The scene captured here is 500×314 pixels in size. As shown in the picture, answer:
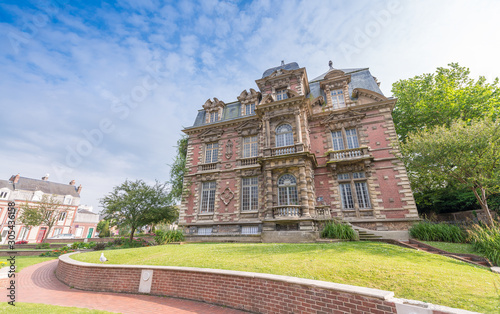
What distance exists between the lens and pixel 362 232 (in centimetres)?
1391

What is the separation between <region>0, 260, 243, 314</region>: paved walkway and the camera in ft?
19.1

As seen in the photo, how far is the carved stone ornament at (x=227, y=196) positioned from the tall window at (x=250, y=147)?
12.2 ft

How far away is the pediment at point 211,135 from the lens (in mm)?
21970

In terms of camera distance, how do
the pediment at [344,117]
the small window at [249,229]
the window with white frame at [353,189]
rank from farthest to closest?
the pediment at [344,117] < the small window at [249,229] < the window with white frame at [353,189]

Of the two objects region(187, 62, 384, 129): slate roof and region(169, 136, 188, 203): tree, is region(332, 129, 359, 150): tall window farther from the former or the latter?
region(169, 136, 188, 203): tree

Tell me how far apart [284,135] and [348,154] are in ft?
17.8

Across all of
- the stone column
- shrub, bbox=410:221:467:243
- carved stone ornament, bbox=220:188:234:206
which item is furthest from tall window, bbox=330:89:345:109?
carved stone ornament, bbox=220:188:234:206

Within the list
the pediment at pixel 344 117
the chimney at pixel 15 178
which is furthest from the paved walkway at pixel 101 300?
the chimney at pixel 15 178

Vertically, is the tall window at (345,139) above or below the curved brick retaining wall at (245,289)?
above

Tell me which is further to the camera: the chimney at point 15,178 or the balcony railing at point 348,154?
the chimney at point 15,178

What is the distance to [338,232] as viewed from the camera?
13086 millimetres

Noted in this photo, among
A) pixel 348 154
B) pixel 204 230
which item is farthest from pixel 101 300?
pixel 348 154

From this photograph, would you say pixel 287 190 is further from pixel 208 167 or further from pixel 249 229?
pixel 208 167

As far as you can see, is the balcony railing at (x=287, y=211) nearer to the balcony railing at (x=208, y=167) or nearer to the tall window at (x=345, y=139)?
the tall window at (x=345, y=139)
